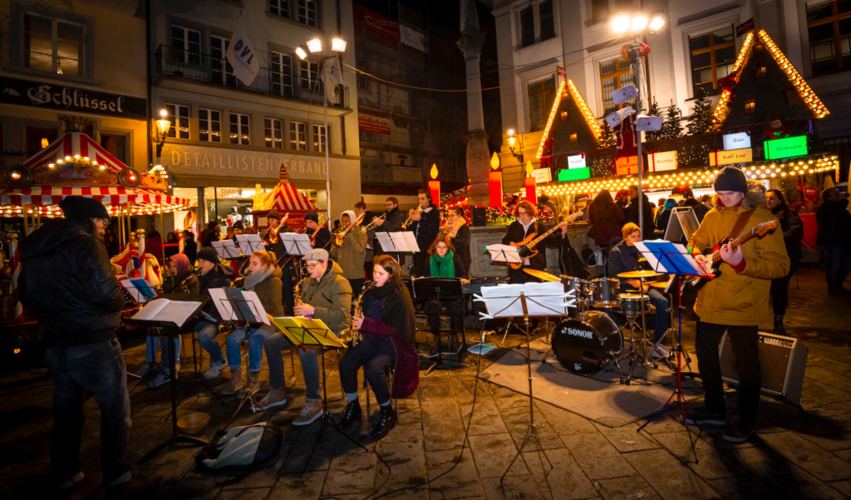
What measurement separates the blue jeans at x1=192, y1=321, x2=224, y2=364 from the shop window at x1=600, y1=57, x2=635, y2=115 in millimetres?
17900

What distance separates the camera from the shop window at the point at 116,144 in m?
16.1

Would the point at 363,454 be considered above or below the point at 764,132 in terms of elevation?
below

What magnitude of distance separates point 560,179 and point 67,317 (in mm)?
17139

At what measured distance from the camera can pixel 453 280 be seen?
580cm

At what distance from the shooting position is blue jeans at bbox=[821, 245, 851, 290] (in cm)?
918

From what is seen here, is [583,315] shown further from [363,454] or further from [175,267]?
[175,267]

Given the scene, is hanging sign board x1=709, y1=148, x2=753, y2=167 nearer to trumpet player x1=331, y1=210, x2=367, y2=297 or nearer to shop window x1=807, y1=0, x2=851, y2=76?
shop window x1=807, y1=0, x2=851, y2=76

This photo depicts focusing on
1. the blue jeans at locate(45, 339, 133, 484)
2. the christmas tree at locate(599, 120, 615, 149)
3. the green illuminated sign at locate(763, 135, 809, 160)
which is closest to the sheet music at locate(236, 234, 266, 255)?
the blue jeans at locate(45, 339, 133, 484)

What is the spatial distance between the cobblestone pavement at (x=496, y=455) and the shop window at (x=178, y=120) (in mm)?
14536

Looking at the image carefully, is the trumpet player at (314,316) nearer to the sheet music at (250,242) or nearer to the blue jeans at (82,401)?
the blue jeans at (82,401)

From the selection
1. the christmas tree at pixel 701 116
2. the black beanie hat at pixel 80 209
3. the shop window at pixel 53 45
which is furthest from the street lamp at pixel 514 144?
the black beanie hat at pixel 80 209

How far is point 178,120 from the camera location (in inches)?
695

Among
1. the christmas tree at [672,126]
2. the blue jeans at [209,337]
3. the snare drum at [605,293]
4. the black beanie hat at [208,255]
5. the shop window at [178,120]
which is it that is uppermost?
the shop window at [178,120]

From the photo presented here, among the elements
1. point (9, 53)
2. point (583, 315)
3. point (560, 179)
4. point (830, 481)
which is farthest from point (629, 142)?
point (9, 53)
